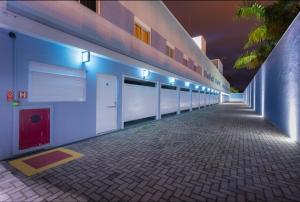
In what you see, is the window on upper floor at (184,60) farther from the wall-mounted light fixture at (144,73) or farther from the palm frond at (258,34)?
the wall-mounted light fixture at (144,73)

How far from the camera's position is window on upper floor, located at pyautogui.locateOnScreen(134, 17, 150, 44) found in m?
8.70

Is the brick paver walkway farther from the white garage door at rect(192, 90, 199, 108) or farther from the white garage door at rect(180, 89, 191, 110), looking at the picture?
the white garage door at rect(192, 90, 199, 108)

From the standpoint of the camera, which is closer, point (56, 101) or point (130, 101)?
point (56, 101)

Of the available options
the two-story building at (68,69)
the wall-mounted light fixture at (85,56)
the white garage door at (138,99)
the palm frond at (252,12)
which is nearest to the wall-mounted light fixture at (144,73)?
the two-story building at (68,69)

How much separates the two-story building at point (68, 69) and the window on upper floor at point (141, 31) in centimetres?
5

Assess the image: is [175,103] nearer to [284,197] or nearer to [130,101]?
[130,101]

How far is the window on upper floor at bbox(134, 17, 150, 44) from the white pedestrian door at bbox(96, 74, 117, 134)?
291cm

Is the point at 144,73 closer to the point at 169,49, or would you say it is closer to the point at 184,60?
the point at 169,49

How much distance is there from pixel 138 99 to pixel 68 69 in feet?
15.1

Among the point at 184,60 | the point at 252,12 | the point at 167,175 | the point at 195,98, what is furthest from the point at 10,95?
the point at 195,98

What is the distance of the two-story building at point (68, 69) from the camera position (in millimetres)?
4172

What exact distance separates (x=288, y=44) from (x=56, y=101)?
29.8 feet

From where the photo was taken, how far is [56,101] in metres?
5.28

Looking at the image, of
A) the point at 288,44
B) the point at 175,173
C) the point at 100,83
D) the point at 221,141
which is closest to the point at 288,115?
the point at 288,44
